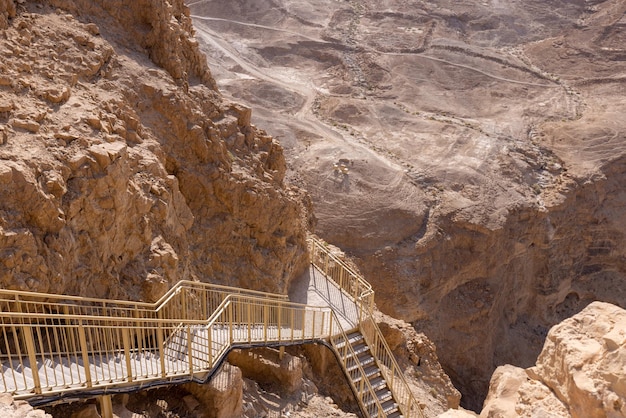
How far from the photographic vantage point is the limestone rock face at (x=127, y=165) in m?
9.18

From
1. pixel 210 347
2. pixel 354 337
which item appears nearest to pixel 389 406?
pixel 354 337

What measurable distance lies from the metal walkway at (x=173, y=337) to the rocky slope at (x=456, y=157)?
1024 cm

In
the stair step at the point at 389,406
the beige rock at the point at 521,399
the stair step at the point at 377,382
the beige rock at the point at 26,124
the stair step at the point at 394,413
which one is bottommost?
the stair step at the point at 394,413

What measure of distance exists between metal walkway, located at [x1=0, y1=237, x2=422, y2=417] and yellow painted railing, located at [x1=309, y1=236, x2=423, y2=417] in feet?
0.12

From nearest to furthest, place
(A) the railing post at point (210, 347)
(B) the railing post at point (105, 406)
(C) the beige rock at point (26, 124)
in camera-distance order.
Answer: (B) the railing post at point (105, 406)
(C) the beige rock at point (26, 124)
(A) the railing post at point (210, 347)

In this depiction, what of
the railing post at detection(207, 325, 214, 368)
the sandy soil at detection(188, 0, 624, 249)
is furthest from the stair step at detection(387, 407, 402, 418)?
the sandy soil at detection(188, 0, 624, 249)

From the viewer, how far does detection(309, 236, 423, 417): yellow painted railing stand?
1437 centimetres

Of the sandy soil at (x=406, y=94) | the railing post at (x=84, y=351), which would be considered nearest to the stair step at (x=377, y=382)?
the railing post at (x=84, y=351)

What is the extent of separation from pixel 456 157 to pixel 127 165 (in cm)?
2462

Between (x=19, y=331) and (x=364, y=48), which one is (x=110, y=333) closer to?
(x=19, y=331)

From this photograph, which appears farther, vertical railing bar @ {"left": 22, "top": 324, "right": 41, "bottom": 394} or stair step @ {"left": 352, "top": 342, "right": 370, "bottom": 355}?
stair step @ {"left": 352, "top": 342, "right": 370, "bottom": 355}

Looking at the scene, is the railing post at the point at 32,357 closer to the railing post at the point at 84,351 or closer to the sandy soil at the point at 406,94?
the railing post at the point at 84,351

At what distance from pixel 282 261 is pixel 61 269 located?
6797 millimetres

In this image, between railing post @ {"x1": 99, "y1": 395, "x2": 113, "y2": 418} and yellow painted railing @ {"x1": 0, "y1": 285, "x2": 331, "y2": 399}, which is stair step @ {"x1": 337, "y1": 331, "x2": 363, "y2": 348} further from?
railing post @ {"x1": 99, "y1": 395, "x2": 113, "y2": 418}
